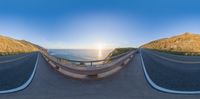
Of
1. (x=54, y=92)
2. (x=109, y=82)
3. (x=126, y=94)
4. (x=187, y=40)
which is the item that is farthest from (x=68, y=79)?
(x=187, y=40)

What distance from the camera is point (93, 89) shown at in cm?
1852

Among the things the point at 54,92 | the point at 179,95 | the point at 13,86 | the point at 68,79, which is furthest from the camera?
the point at 68,79

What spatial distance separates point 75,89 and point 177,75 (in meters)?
8.83

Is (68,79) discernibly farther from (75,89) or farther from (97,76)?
(75,89)

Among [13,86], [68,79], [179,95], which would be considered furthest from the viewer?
[68,79]

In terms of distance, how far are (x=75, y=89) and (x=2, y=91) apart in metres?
4.19

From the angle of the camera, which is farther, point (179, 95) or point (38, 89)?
point (38, 89)

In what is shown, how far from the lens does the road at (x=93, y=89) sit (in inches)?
636

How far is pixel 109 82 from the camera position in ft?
68.8

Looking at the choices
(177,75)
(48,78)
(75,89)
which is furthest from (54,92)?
(177,75)

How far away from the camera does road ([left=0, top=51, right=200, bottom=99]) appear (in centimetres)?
1616

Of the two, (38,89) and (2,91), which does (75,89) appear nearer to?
(38,89)

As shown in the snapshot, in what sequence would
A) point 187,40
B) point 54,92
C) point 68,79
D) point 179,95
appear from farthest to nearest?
1. point 187,40
2. point 68,79
3. point 54,92
4. point 179,95

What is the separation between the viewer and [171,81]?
21.0m
